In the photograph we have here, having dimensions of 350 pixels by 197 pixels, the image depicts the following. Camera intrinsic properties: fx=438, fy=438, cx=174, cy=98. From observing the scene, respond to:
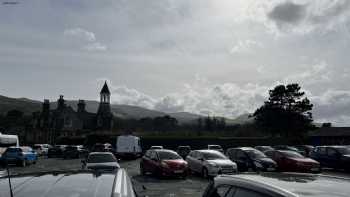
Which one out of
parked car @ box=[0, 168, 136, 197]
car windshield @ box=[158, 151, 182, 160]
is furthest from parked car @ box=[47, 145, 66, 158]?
parked car @ box=[0, 168, 136, 197]

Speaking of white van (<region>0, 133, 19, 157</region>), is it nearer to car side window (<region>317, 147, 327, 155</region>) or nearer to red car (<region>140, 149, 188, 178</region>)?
red car (<region>140, 149, 188, 178</region>)

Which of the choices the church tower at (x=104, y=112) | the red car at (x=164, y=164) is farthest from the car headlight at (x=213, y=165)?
the church tower at (x=104, y=112)

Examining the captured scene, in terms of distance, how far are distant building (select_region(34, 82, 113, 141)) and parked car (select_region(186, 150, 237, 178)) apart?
301 feet

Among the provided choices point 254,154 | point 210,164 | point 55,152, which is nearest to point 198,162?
point 210,164

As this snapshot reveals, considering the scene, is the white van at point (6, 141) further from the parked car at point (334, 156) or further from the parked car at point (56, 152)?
the parked car at point (334, 156)

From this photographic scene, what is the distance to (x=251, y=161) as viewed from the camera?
1007 inches

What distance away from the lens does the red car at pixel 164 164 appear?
23.6m

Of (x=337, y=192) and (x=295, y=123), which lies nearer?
(x=337, y=192)

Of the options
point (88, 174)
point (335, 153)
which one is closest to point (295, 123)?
point (335, 153)

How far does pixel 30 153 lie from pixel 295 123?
43.6 m

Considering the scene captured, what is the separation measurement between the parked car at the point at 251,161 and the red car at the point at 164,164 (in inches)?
147

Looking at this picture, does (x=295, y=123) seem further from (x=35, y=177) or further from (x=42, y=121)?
(x=42, y=121)

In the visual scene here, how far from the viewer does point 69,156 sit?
2031 inches

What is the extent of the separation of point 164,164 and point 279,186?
20.2 m
